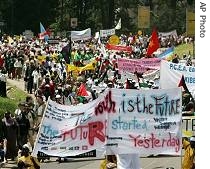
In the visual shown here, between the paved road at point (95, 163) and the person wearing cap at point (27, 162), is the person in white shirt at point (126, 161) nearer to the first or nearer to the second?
the person wearing cap at point (27, 162)

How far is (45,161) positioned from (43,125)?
5.87 m

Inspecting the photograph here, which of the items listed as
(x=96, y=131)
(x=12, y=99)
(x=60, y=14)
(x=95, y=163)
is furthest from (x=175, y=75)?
(x=60, y=14)

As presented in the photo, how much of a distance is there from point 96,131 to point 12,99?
13.2 meters

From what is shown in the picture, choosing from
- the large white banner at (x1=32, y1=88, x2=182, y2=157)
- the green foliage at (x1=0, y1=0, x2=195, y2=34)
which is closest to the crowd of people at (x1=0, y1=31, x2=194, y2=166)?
the large white banner at (x1=32, y1=88, x2=182, y2=157)

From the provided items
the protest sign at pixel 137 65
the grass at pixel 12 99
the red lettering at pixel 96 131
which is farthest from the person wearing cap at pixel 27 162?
the protest sign at pixel 137 65

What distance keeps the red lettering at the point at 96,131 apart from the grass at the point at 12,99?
775 centimetres

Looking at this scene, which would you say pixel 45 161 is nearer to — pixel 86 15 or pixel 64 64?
pixel 64 64

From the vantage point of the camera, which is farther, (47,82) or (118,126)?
(47,82)

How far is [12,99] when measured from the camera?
22.1m

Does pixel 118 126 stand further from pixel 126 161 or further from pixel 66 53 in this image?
pixel 66 53

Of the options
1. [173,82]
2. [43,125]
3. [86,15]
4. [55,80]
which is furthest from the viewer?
[86,15]

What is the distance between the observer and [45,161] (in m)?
14.7

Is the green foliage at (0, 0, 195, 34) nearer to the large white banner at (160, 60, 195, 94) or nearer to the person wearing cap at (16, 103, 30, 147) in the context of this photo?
the large white banner at (160, 60, 195, 94)
